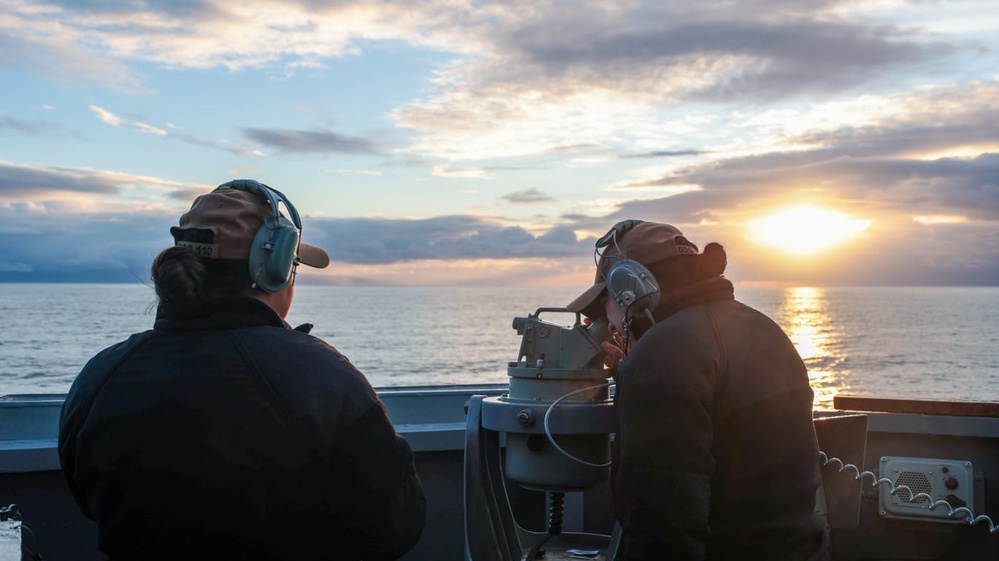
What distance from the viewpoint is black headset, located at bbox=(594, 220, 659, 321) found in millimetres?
2559

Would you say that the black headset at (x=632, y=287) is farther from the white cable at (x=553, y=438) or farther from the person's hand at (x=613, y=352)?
the white cable at (x=553, y=438)

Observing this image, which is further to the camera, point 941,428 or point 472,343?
point 472,343

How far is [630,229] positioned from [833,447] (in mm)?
1321

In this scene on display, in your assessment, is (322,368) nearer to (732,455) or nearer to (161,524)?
(161,524)

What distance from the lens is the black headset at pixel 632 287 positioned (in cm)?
256

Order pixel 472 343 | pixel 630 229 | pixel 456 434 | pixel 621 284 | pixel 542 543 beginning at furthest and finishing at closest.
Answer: pixel 472 343 → pixel 456 434 → pixel 542 543 → pixel 630 229 → pixel 621 284

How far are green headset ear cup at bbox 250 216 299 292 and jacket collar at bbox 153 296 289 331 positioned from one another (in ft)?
0.43

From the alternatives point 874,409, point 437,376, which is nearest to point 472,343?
point 437,376

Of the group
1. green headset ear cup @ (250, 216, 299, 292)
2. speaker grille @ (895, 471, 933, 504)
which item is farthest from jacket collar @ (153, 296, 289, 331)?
speaker grille @ (895, 471, 933, 504)

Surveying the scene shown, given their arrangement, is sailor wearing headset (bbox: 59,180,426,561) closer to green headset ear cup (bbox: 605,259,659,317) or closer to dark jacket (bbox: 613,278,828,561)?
dark jacket (bbox: 613,278,828,561)

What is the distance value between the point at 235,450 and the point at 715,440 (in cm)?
122

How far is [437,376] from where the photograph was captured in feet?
114

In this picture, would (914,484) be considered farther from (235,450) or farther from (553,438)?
(235,450)

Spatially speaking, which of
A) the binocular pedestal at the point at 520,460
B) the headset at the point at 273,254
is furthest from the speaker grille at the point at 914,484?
the headset at the point at 273,254
